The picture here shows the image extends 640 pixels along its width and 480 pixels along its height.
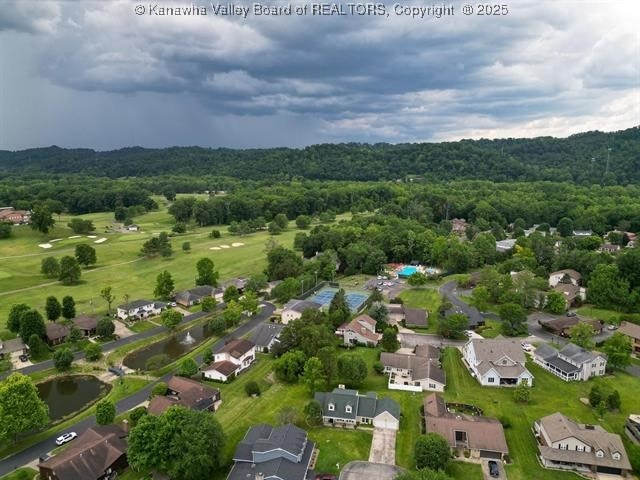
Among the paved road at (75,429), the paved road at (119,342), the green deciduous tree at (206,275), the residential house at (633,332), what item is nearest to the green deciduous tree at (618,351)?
the residential house at (633,332)

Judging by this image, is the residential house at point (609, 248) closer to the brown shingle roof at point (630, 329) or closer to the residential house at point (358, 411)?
the brown shingle roof at point (630, 329)

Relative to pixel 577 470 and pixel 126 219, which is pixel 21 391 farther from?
pixel 126 219

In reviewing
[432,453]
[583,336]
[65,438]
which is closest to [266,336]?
[65,438]

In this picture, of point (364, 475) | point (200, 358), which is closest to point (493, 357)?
point (364, 475)

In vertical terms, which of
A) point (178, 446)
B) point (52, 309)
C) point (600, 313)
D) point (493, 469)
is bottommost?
point (493, 469)

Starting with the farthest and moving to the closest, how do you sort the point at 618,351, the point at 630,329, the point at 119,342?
the point at 119,342, the point at 630,329, the point at 618,351

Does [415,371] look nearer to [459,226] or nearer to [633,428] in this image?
[633,428]
